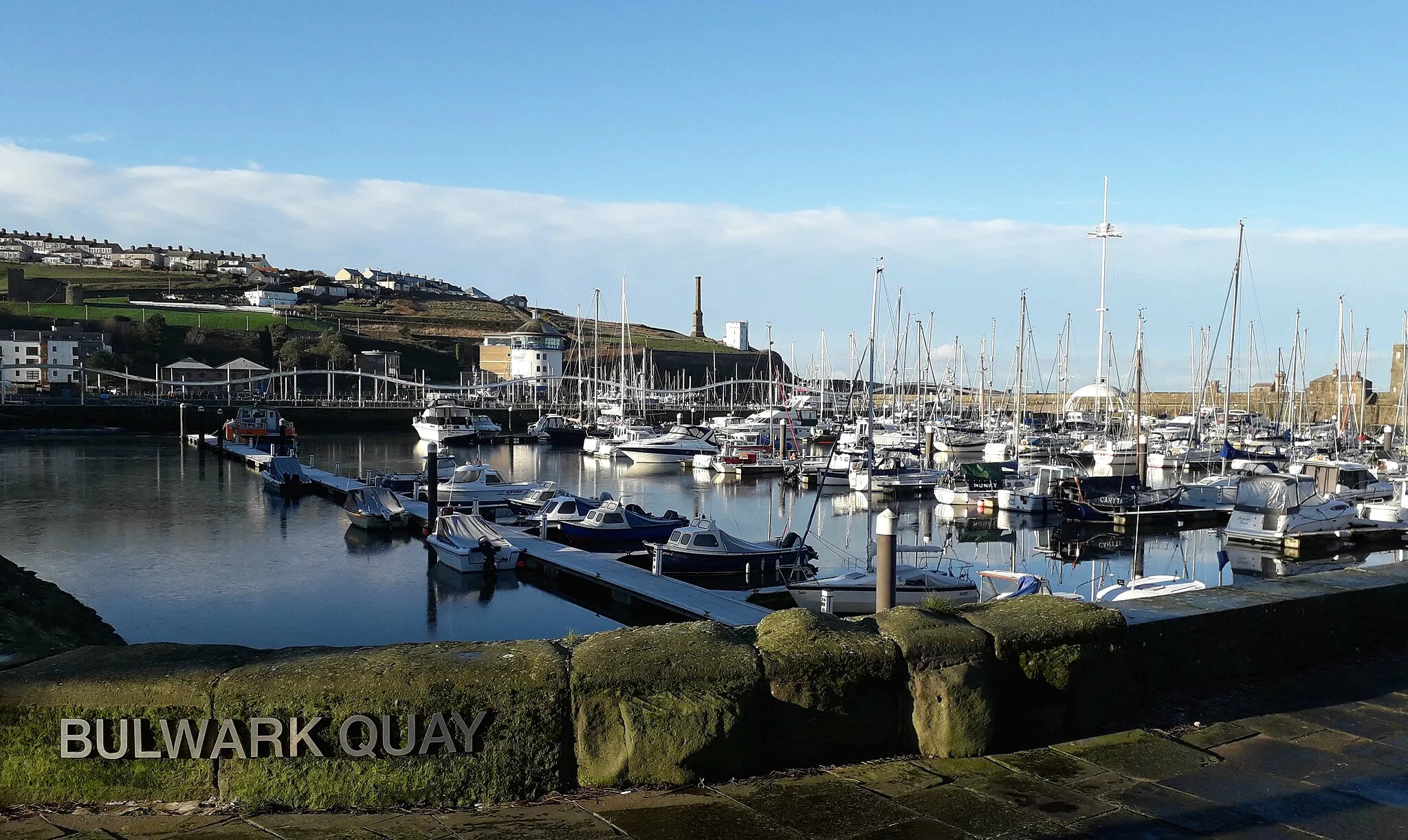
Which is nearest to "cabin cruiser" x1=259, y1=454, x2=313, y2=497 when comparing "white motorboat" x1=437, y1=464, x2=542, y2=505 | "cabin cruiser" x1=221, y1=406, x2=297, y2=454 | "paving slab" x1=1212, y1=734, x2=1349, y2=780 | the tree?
"white motorboat" x1=437, y1=464, x2=542, y2=505

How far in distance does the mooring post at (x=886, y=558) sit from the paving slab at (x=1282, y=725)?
438cm

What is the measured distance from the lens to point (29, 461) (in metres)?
57.4

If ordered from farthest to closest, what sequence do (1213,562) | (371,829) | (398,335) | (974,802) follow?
1. (398,335)
2. (1213,562)
3. (974,802)
4. (371,829)

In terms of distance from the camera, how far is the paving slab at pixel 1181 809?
422 cm

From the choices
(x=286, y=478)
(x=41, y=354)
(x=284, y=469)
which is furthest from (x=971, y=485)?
(x=41, y=354)

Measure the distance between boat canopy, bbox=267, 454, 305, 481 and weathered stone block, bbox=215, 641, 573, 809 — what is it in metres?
46.0

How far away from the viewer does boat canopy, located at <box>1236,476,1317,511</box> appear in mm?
33938

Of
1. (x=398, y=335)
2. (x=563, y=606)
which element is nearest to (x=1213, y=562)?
(x=563, y=606)

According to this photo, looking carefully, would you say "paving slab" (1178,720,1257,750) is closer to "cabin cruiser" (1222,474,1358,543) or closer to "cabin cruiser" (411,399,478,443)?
"cabin cruiser" (1222,474,1358,543)

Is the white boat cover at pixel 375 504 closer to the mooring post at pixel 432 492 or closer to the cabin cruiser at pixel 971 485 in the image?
the mooring post at pixel 432 492

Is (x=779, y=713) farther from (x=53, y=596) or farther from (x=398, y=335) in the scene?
(x=398, y=335)

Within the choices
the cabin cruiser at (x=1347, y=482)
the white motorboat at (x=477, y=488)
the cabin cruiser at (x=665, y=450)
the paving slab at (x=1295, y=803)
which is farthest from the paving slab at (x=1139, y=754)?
the cabin cruiser at (x=665, y=450)

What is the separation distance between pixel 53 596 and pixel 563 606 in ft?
33.7

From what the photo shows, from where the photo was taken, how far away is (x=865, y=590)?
846 inches
